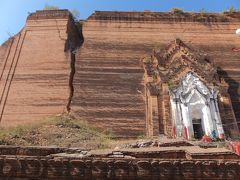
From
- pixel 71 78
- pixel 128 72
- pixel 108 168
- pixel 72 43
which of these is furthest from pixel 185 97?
pixel 108 168

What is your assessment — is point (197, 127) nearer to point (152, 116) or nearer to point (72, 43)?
point (152, 116)

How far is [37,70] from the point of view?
801 inches

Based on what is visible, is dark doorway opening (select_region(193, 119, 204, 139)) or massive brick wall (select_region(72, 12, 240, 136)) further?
dark doorway opening (select_region(193, 119, 204, 139))

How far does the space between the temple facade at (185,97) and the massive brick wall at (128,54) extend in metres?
0.75

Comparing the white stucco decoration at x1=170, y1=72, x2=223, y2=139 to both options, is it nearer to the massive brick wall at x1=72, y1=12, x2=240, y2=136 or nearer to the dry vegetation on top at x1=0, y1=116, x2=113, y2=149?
the massive brick wall at x1=72, y1=12, x2=240, y2=136

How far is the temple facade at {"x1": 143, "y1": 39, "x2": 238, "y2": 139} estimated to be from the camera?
17891mm

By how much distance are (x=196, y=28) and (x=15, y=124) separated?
1251cm

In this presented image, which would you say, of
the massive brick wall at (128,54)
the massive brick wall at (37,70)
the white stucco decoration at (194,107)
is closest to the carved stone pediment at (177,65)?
the white stucco decoration at (194,107)

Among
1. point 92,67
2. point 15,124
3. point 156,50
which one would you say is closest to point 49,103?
point 15,124

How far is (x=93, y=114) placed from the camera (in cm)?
1839

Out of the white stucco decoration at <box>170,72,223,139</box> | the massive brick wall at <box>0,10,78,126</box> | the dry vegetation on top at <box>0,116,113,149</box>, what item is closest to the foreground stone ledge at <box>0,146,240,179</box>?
the dry vegetation on top at <box>0,116,113,149</box>

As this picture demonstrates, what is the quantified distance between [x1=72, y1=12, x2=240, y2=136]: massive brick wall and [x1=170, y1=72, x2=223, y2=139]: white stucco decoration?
5.15 feet

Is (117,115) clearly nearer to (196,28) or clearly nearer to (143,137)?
(143,137)

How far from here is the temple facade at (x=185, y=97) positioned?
17891 millimetres
